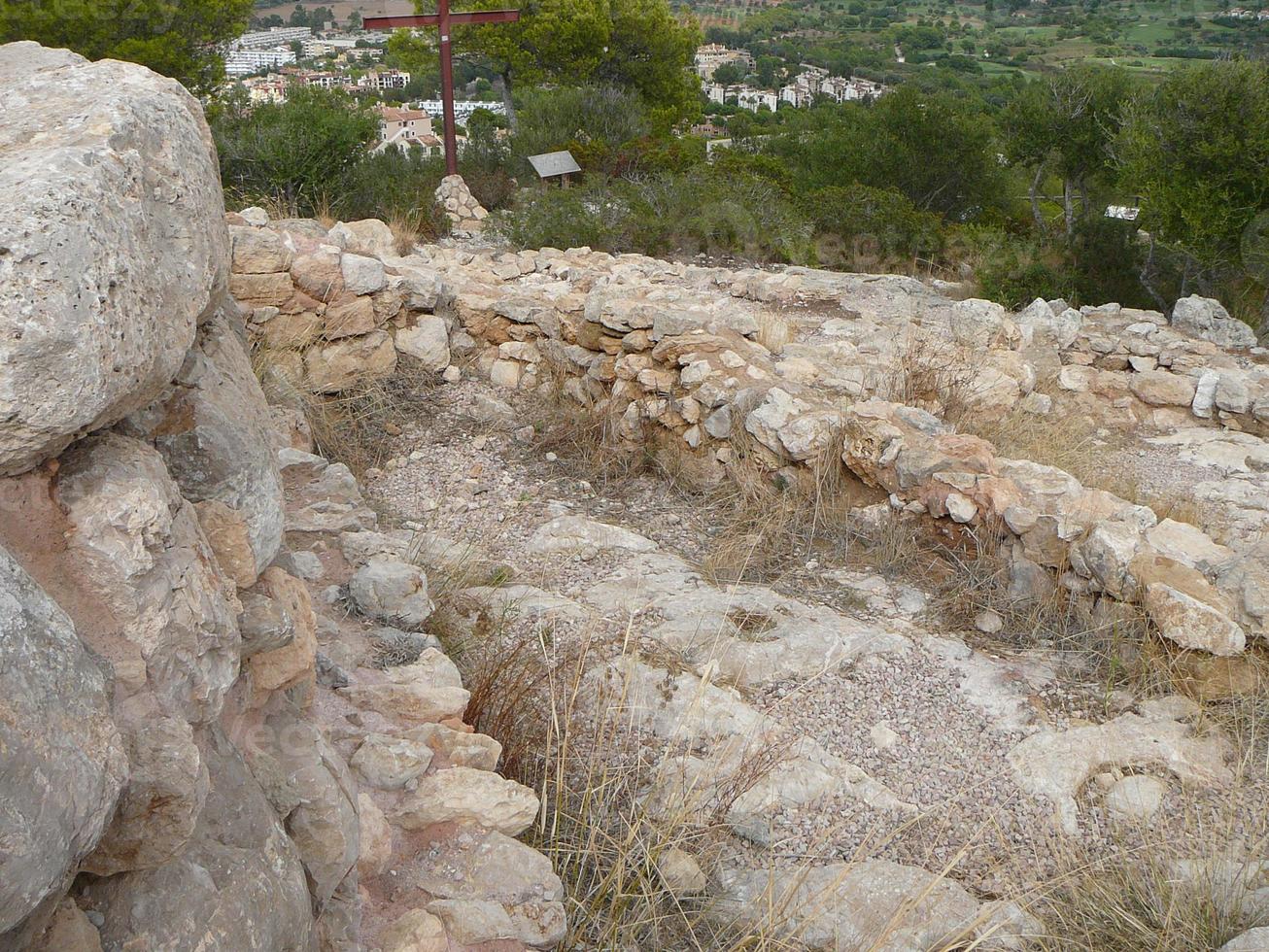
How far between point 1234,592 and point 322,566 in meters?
2.99

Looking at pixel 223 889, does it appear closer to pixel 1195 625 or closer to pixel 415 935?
pixel 415 935

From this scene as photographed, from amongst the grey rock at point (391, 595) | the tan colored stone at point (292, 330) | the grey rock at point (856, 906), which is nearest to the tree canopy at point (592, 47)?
the tan colored stone at point (292, 330)

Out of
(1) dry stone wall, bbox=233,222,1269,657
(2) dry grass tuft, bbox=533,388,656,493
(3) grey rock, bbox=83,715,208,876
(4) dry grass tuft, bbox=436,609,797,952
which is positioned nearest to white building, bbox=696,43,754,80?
(1) dry stone wall, bbox=233,222,1269,657

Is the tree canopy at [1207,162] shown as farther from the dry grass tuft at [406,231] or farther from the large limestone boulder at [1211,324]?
the dry grass tuft at [406,231]

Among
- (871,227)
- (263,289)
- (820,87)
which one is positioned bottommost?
(820,87)

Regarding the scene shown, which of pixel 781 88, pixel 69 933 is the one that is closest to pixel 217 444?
pixel 69 933

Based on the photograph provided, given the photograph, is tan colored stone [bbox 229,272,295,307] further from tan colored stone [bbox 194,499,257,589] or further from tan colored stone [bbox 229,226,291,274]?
tan colored stone [bbox 194,499,257,589]

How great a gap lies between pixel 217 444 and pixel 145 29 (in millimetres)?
16674

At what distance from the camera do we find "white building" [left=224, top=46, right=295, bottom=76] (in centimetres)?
1831

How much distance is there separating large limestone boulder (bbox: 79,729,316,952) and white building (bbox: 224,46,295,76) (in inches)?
694

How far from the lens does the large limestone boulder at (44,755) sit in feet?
3.14

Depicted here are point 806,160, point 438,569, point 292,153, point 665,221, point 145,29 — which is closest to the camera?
Result: point 438,569

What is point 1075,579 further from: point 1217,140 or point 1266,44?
point 1266,44

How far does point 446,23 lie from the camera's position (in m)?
10.9
